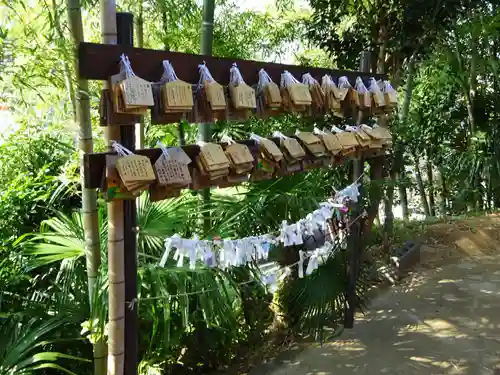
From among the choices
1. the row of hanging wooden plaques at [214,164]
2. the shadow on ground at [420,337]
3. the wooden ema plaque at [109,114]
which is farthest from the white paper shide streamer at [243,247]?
the shadow on ground at [420,337]

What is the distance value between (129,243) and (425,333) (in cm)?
261

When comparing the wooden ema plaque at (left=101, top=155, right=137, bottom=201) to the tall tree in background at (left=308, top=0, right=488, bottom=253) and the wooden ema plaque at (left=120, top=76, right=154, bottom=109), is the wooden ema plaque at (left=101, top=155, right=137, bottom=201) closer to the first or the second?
the wooden ema plaque at (left=120, top=76, right=154, bottom=109)

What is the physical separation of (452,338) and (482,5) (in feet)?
9.91

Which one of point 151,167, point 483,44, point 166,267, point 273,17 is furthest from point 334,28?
point 151,167

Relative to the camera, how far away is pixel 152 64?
4.80 feet

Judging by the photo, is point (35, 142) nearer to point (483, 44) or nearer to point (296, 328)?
point (296, 328)

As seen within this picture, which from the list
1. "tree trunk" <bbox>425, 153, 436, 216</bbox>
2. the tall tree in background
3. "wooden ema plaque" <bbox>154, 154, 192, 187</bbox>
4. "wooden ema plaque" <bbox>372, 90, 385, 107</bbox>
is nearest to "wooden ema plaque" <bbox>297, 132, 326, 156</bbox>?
"wooden ema plaque" <bbox>372, 90, 385, 107</bbox>

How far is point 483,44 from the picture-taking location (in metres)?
6.09

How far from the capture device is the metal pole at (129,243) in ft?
4.75

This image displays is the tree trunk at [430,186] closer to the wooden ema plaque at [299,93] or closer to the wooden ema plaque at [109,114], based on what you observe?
the wooden ema plaque at [299,93]

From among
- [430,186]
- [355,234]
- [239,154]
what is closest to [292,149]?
[239,154]

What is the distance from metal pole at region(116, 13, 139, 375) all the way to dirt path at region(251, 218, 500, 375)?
4.78ft

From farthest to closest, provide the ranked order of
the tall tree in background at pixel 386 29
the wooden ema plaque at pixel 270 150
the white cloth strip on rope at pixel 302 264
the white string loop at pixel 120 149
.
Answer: the tall tree in background at pixel 386 29 < the white cloth strip on rope at pixel 302 264 < the wooden ema plaque at pixel 270 150 < the white string loop at pixel 120 149

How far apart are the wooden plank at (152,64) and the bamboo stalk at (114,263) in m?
0.13
